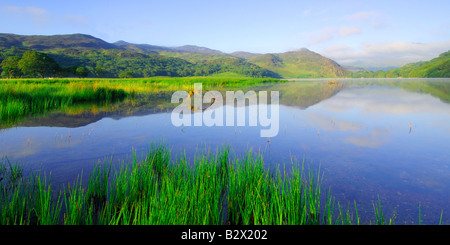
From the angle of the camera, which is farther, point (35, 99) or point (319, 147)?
point (35, 99)

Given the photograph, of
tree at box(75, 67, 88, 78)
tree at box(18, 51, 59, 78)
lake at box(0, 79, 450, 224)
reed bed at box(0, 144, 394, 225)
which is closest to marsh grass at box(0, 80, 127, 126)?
lake at box(0, 79, 450, 224)

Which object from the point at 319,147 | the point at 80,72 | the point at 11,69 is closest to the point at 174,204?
the point at 319,147

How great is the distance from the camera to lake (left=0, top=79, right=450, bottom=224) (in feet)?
14.7

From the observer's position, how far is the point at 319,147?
24.3ft

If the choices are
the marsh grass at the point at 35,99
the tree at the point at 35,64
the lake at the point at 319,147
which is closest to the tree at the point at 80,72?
the tree at the point at 35,64

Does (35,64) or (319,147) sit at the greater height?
(35,64)

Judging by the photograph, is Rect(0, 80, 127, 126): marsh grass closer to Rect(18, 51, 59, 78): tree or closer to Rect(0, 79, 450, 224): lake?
Rect(0, 79, 450, 224): lake

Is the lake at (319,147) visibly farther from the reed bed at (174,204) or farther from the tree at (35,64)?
the tree at (35,64)

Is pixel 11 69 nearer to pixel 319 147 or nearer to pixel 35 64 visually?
pixel 35 64
